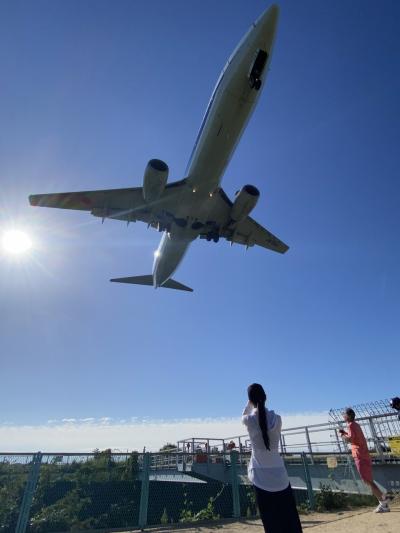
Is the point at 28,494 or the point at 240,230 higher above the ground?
the point at 240,230

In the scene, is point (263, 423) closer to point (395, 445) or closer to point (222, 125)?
point (395, 445)

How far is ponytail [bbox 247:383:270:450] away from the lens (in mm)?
3613

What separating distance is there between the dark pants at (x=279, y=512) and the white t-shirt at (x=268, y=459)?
62mm

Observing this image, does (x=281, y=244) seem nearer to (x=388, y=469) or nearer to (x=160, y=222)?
(x=160, y=222)

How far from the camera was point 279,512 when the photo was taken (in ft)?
11.1

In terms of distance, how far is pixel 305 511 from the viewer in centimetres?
1056

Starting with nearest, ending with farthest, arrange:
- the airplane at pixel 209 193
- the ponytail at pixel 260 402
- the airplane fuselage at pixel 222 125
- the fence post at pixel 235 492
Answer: the ponytail at pixel 260 402 < the fence post at pixel 235 492 < the airplane fuselage at pixel 222 125 < the airplane at pixel 209 193

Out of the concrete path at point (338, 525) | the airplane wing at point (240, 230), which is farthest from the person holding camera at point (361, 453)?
the airplane wing at point (240, 230)

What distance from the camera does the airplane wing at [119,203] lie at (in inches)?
647

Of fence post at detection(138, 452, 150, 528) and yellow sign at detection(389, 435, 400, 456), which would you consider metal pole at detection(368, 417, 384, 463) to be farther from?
fence post at detection(138, 452, 150, 528)

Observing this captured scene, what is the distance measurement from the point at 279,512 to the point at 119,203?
15.7 m

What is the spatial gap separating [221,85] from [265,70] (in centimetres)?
200

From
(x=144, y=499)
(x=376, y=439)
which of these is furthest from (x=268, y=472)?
(x=376, y=439)

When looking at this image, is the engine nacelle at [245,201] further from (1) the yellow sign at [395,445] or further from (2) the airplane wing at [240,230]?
(1) the yellow sign at [395,445]
